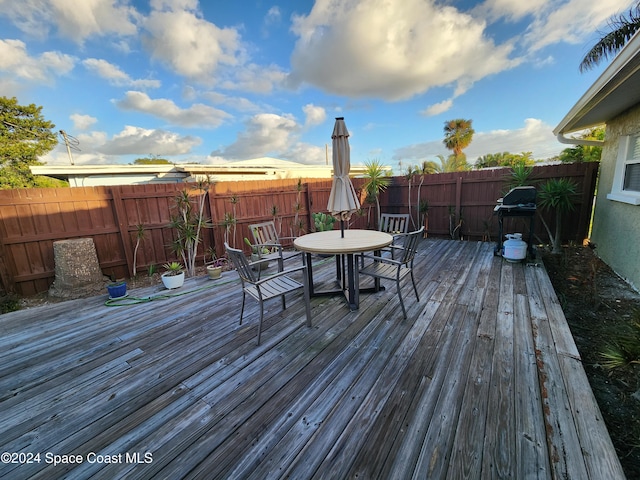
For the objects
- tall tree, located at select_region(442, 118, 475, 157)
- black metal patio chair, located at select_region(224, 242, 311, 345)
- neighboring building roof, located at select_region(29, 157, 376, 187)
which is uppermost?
tall tree, located at select_region(442, 118, 475, 157)

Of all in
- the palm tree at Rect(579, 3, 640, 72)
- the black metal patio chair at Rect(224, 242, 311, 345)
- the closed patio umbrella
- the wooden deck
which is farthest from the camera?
the palm tree at Rect(579, 3, 640, 72)

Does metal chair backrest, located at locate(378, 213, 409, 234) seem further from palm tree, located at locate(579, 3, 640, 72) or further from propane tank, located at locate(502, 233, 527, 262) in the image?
palm tree, located at locate(579, 3, 640, 72)

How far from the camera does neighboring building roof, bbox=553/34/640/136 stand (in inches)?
84.4

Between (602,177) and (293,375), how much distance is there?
6.72 metres

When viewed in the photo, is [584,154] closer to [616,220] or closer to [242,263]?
[616,220]

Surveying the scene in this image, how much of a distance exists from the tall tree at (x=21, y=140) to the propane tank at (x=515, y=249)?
1813 cm

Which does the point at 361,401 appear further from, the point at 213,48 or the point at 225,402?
the point at 213,48

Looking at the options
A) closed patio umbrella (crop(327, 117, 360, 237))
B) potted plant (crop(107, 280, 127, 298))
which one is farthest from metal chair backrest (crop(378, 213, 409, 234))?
potted plant (crop(107, 280, 127, 298))

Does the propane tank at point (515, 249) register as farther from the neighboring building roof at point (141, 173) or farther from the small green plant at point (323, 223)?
the neighboring building roof at point (141, 173)

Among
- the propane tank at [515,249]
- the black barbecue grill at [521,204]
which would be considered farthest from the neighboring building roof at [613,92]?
the propane tank at [515,249]

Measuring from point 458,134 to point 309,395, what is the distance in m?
18.7

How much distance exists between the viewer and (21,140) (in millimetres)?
12609

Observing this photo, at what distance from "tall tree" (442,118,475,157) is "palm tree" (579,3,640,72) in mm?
9649

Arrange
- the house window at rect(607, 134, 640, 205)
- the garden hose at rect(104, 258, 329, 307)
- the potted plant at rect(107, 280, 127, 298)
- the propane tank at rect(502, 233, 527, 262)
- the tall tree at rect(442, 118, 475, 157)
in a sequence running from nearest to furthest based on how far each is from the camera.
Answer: the garden hose at rect(104, 258, 329, 307) < the potted plant at rect(107, 280, 127, 298) < the house window at rect(607, 134, 640, 205) < the propane tank at rect(502, 233, 527, 262) < the tall tree at rect(442, 118, 475, 157)
